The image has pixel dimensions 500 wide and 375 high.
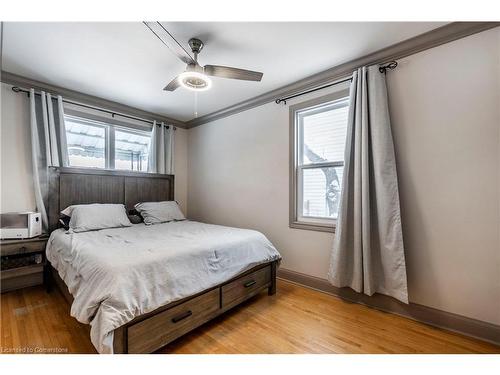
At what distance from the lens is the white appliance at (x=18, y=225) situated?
91.4 inches

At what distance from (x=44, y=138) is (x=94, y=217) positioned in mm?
1115

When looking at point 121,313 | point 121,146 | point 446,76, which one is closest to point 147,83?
point 121,146

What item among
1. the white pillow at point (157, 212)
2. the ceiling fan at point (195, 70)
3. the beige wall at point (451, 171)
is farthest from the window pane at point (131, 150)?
the beige wall at point (451, 171)

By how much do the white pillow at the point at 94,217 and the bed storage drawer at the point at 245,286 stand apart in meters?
1.69

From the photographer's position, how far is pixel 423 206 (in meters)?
1.96

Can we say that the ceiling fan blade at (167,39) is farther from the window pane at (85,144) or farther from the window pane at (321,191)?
the window pane at (85,144)

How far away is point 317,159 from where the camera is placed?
2719 millimetres

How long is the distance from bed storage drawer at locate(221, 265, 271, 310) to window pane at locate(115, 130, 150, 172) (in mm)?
2543

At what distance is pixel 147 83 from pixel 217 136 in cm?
129

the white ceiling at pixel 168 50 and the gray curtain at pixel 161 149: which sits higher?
the white ceiling at pixel 168 50

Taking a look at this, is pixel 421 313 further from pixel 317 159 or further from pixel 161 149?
pixel 161 149

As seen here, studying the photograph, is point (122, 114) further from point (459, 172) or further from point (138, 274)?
point (459, 172)

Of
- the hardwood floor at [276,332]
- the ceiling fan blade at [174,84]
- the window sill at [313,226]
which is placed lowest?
the hardwood floor at [276,332]

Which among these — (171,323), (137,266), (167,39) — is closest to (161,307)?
(171,323)
